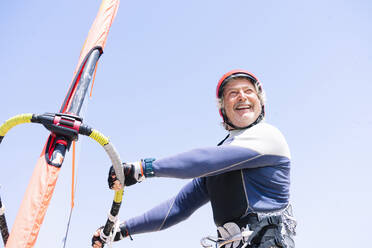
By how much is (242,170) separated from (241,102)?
0.97 m

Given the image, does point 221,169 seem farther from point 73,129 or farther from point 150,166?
point 73,129

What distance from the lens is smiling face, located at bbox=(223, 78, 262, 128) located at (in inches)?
154

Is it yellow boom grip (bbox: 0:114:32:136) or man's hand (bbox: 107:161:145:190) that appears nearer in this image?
yellow boom grip (bbox: 0:114:32:136)

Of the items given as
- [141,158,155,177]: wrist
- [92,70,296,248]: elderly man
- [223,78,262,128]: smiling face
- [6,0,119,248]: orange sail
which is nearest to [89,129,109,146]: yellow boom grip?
[6,0,119,248]: orange sail

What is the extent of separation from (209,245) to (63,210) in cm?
148

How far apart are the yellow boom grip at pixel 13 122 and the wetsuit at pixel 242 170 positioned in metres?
1.10

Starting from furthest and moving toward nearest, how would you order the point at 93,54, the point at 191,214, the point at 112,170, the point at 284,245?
the point at 191,214 < the point at 93,54 < the point at 284,245 < the point at 112,170

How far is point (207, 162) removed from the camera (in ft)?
10.0

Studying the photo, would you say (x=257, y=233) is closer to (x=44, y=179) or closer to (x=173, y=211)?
(x=173, y=211)

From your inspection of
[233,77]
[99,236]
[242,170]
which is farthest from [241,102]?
[99,236]

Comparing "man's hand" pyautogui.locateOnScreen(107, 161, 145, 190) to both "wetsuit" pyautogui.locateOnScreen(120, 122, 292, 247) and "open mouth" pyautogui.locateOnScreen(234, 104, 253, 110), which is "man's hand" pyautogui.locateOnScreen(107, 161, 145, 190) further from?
"open mouth" pyautogui.locateOnScreen(234, 104, 253, 110)

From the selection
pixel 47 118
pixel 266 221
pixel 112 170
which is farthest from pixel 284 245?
pixel 47 118

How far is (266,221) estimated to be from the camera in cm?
306

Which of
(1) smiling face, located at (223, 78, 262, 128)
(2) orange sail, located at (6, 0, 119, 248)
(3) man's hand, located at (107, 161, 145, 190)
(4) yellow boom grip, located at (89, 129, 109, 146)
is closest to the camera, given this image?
(2) orange sail, located at (6, 0, 119, 248)
